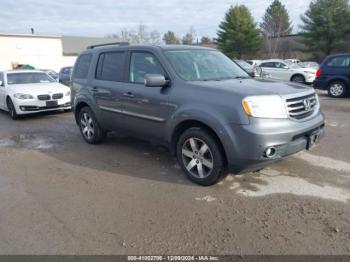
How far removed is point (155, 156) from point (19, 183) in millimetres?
2159

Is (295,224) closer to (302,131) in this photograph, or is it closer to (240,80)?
(302,131)

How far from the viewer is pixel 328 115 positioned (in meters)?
8.67

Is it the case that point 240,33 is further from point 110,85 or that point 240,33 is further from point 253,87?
point 253,87

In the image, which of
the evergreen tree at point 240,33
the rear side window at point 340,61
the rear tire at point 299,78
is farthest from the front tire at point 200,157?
the evergreen tree at point 240,33

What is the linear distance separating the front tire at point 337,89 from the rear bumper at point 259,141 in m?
9.26

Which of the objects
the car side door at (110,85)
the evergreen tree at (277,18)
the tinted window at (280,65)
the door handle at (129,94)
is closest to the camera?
the door handle at (129,94)

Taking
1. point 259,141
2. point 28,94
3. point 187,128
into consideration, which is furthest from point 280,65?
point 259,141

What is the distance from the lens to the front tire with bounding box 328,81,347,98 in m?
11.8

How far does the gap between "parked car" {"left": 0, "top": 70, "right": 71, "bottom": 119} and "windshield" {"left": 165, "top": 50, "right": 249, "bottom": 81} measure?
6.15 m

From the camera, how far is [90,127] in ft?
21.1

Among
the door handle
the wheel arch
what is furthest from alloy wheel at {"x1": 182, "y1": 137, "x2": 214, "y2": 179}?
the door handle

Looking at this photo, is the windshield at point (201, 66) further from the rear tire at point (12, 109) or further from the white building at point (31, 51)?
the white building at point (31, 51)

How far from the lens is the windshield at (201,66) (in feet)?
14.9

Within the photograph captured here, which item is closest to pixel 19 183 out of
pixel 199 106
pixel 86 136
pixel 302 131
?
pixel 86 136
